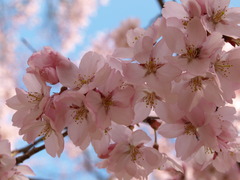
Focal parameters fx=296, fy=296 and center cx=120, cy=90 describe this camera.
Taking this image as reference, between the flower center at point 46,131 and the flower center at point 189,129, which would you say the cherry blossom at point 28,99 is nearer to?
the flower center at point 46,131

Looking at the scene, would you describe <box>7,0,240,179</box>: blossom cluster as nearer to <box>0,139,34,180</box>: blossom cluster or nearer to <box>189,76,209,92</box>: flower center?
<box>189,76,209,92</box>: flower center

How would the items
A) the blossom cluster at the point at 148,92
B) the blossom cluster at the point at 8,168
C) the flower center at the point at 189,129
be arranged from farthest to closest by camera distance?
the blossom cluster at the point at 8,168, the flower center at the point at 189,129, the blossom cluster at the point at 148,92

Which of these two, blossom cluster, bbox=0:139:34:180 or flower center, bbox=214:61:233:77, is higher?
flower center, bbox=214:61:233:77

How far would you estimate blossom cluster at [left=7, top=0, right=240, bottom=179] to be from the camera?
2.92ft

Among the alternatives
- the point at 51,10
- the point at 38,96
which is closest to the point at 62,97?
the point at 38,96

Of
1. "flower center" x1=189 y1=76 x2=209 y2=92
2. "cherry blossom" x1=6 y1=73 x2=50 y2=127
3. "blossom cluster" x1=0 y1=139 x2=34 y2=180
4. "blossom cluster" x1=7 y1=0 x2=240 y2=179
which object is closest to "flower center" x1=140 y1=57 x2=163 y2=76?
"blossom cluster" x1=7 y1=0 x2=240 y2=179

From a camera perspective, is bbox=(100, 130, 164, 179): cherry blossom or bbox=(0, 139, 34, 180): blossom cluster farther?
bbox=(0, 139, 34, 180): blossom cluster

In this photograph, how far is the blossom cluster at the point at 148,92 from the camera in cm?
89

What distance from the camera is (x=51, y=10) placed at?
746 cm

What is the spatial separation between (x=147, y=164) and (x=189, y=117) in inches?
10.7

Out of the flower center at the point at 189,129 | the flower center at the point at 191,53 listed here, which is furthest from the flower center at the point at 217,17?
the flower center at the point at 189,129

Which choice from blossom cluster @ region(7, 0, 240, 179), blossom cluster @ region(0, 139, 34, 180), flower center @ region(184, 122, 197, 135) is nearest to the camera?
blossom cluster @ region(7, 0, 240, 179)

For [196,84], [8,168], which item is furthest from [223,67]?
[8,168]

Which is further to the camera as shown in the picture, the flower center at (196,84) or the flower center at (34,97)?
the flower center at (34,97)
